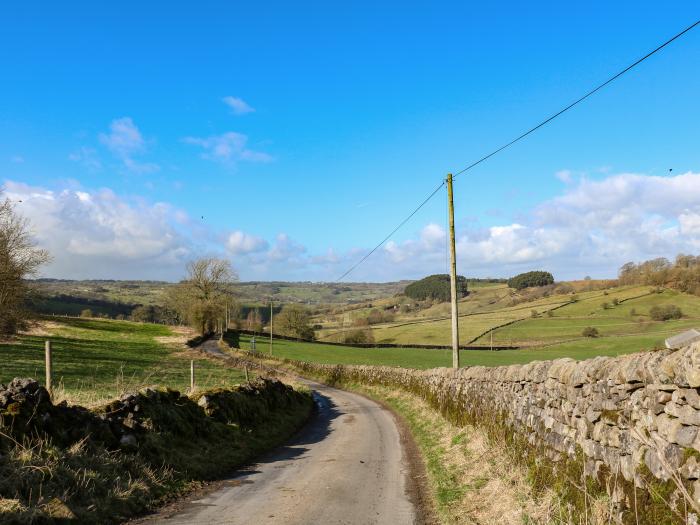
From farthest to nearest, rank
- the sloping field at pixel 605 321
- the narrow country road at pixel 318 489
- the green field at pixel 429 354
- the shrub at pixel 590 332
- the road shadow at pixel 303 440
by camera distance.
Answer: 1. the shrub at pixel 590 332
2. the sloping field at pixel 605 321
3. the green field at pixel 429 354
4. the road shadow at pixel 303 440
5. the narrow country road at pixel 318 489

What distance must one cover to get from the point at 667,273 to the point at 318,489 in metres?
115

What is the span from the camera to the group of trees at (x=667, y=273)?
93.5 metres

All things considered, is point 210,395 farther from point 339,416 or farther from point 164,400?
point 339,416

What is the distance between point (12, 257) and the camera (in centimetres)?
4106

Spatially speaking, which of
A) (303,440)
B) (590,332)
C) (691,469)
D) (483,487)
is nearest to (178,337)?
(590,332)

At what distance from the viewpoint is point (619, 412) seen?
20.0 ft

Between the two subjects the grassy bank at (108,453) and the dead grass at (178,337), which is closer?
the grassy bank at (108,453)

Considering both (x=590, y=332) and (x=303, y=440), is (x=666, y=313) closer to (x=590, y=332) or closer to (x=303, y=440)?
(x=590, y=332)

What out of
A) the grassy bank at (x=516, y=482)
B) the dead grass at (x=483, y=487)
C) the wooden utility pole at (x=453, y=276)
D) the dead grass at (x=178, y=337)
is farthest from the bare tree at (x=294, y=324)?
the dead grass at (x=483, y=487)

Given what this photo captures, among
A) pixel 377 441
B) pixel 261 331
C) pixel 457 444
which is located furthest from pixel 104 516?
pixel 261 331

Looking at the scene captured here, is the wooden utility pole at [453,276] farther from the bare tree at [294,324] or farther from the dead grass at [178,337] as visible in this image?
the bare tree at [294,324]

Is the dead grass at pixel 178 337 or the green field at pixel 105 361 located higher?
the green field at pixel 105 361

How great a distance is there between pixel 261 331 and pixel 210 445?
101 metres

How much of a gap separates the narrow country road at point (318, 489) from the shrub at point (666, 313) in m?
84.2
